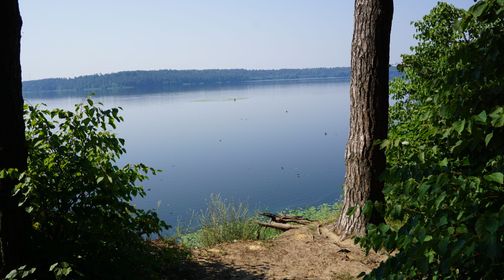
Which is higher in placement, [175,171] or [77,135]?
[77,135]

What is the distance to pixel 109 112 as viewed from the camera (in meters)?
4.30

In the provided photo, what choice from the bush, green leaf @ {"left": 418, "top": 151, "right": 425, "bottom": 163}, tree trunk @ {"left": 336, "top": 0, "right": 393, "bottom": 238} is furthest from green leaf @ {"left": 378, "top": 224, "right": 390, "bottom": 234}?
the bush

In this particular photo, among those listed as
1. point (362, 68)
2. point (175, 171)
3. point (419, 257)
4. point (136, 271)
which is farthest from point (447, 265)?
point (175, 171)

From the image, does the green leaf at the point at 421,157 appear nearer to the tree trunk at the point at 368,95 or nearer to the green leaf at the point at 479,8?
the green leaf at the point at 479,8

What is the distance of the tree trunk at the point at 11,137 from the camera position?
12.4ft

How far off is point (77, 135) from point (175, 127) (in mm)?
44159

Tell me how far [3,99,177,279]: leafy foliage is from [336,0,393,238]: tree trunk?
3.43 m

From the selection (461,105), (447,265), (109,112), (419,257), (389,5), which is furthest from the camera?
(389,5)

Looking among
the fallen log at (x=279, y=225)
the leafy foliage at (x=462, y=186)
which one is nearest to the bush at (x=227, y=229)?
the fallen log at (x=279, y=225)

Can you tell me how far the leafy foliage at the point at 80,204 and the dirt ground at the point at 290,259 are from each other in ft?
6.26

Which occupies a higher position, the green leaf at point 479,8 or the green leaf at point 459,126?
the green leaf at point 479,8

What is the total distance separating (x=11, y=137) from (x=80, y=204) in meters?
0.85

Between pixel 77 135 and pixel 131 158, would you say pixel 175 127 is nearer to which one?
pixel 131 158

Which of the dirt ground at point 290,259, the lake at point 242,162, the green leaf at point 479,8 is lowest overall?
the lake at point 242,162
